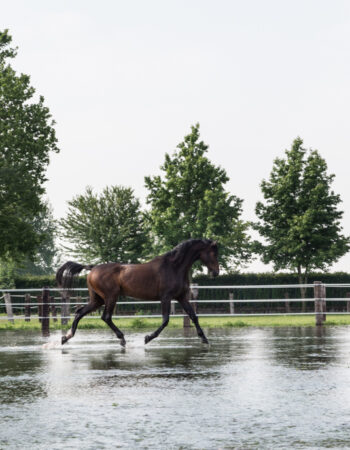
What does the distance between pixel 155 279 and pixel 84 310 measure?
1.61 meters

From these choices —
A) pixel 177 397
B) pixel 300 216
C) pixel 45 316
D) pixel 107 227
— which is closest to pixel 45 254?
pixel 107 227

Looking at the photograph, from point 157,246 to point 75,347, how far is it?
39.3 m

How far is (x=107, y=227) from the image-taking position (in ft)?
208

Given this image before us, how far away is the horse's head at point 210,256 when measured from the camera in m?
16.6

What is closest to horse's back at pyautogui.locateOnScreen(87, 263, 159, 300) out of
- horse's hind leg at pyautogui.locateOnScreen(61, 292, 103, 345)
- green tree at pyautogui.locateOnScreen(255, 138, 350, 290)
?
horse's hind leg at pyautogui.locateOnScreen(61, 292, 103, 345)

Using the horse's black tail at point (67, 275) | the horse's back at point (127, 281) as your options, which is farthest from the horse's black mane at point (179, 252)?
the horse's black tail at point (67, 275)

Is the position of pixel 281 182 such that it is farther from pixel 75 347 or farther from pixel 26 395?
pixel 26 395

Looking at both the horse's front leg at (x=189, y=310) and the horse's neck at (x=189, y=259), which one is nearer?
the horse's front leg at (x=189, y=310)

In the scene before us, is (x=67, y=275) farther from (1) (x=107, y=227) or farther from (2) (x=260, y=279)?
(1) (x=107, y=227)

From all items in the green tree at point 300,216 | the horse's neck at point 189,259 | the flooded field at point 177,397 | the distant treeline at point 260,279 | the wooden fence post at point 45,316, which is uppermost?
the green tree at point 300,216

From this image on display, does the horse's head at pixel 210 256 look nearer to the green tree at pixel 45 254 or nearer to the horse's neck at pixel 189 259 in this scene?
the horse's neck at pixel 189 259

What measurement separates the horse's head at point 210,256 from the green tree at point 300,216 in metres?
34.5

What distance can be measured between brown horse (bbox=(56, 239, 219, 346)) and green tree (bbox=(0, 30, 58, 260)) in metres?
26.9

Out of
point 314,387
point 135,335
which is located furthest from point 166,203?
point 314,387
